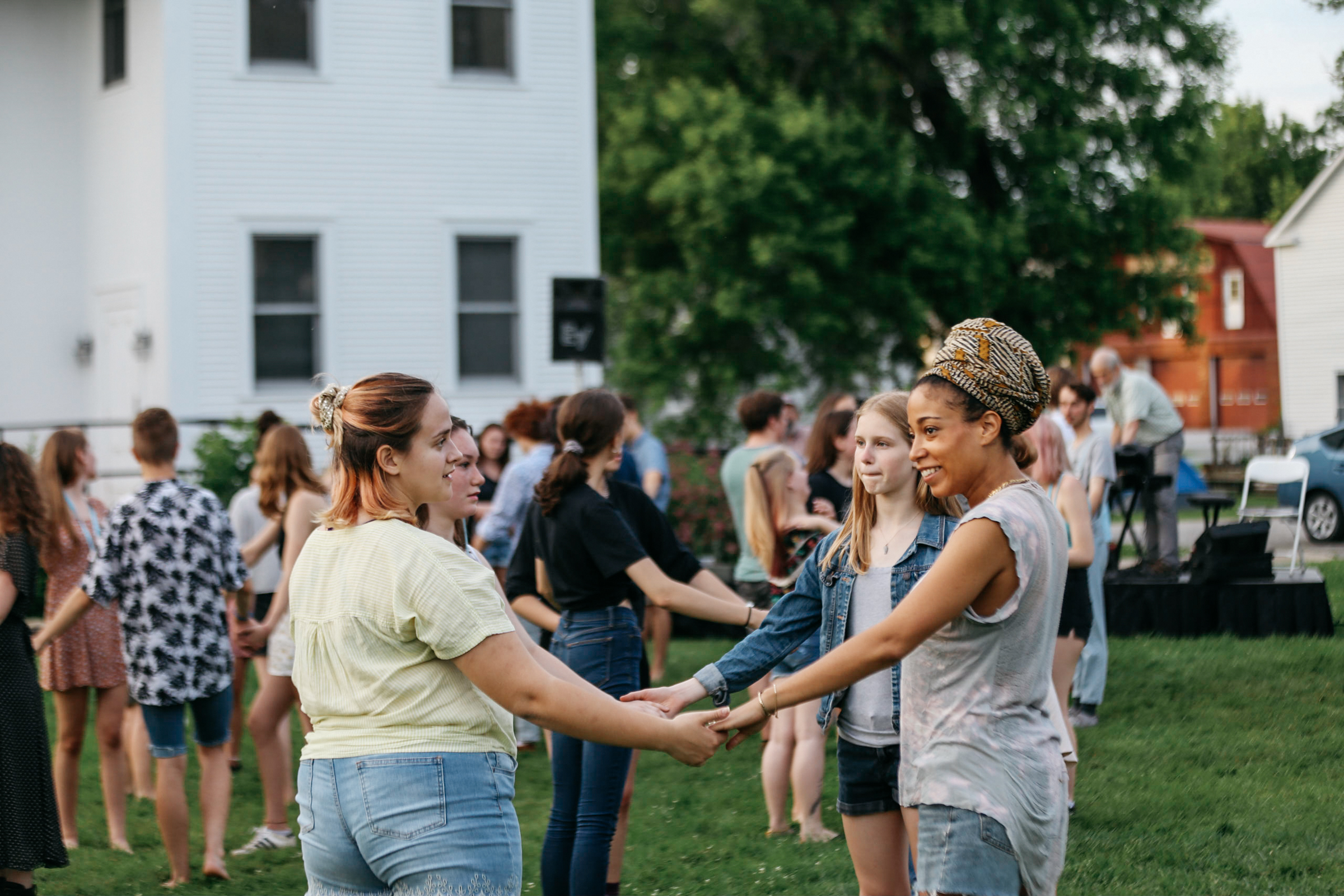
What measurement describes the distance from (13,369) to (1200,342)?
21895mm

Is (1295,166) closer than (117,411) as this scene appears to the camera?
No

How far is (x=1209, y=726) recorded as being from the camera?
340 inches

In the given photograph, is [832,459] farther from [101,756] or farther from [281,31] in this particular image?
[281,31]

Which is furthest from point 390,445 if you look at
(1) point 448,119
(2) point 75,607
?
(1) point 448,119

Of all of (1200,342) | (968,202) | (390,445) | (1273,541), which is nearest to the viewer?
(390,445)

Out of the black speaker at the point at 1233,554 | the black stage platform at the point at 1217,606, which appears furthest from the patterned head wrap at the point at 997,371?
the black stage platform at the point at 1217,606

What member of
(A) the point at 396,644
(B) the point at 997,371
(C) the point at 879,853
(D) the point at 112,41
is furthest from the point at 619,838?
(D) the point at 112,41

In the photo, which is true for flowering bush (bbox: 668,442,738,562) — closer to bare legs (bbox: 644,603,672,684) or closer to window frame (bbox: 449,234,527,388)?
window frame (bbox: 449,234,527,388)

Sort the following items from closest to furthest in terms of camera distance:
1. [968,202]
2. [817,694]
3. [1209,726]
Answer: [817,694], [1209,726], [968,202]

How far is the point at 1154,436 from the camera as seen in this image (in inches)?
509

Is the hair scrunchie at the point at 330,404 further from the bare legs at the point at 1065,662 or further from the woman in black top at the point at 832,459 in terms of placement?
the bare legs at the point at 1065,662

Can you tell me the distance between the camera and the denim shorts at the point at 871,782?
405 centimetres

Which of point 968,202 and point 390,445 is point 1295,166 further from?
point 390,445

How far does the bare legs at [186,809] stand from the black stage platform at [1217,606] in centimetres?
773
